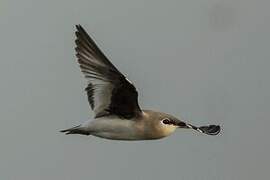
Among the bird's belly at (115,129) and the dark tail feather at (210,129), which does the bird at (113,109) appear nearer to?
the bird's belly at (115,129)

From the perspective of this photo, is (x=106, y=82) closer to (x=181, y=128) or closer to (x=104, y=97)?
(x=104, y=97)

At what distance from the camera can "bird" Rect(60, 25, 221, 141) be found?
1672 centimetres

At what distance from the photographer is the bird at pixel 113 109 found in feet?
54.9

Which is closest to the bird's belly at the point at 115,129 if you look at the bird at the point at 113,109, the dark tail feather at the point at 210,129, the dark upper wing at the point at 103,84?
the bird at the point at 113,109

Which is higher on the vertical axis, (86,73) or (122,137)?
(86,73)

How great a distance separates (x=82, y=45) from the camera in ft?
54.3

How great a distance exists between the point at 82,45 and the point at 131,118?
6.70 ft

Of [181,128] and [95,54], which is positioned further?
[181,128]

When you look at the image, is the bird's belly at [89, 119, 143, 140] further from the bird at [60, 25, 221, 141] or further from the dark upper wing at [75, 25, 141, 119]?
the dark upper wing at [75, 25, 141, 119]

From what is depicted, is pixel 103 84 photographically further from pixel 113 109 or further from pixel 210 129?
pixel 210 129

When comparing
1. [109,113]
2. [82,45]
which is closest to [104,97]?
[109,113]

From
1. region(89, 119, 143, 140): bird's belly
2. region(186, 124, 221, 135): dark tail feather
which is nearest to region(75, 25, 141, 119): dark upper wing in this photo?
region(89, 119, 143, 140): bird's belly

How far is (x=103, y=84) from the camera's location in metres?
17.2

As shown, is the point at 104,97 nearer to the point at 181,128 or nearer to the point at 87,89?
the point at 87,89
